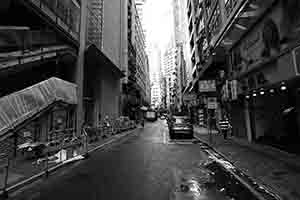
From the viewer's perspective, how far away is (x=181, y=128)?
1652 cm

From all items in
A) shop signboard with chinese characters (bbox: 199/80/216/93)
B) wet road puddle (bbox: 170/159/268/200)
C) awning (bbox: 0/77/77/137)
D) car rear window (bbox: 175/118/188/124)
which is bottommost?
wet road puddle (bbox: 170/159/268/200)

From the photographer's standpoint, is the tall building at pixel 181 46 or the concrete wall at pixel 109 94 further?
the tall building at pixel 181 46

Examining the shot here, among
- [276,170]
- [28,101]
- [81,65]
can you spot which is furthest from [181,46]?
[28,101]

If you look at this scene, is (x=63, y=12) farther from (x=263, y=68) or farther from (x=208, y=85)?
(x=263, y=68)

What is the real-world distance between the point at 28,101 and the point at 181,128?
526 inches

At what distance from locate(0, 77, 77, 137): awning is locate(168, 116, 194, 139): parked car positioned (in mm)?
11287

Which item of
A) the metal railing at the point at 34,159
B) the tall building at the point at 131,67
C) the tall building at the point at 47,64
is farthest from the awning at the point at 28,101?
the tall building at the point at 131,67

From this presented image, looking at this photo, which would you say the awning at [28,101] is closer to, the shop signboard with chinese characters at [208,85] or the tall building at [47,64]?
the tall building at [47,64]

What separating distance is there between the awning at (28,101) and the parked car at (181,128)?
1129 centimetres

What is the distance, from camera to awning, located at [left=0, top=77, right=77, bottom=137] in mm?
4711

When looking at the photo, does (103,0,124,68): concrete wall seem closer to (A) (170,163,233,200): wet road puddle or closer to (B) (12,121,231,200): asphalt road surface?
(B) (12,121,231,200): asphalt road surface

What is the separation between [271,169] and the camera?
6102 mm

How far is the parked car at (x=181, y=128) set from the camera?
16.5 metres

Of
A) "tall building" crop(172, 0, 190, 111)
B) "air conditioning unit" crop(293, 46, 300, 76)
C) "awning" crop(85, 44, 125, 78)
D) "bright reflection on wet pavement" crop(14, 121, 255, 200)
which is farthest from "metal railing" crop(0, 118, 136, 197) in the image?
"tall building" crop(172, 0, 190, 111)
